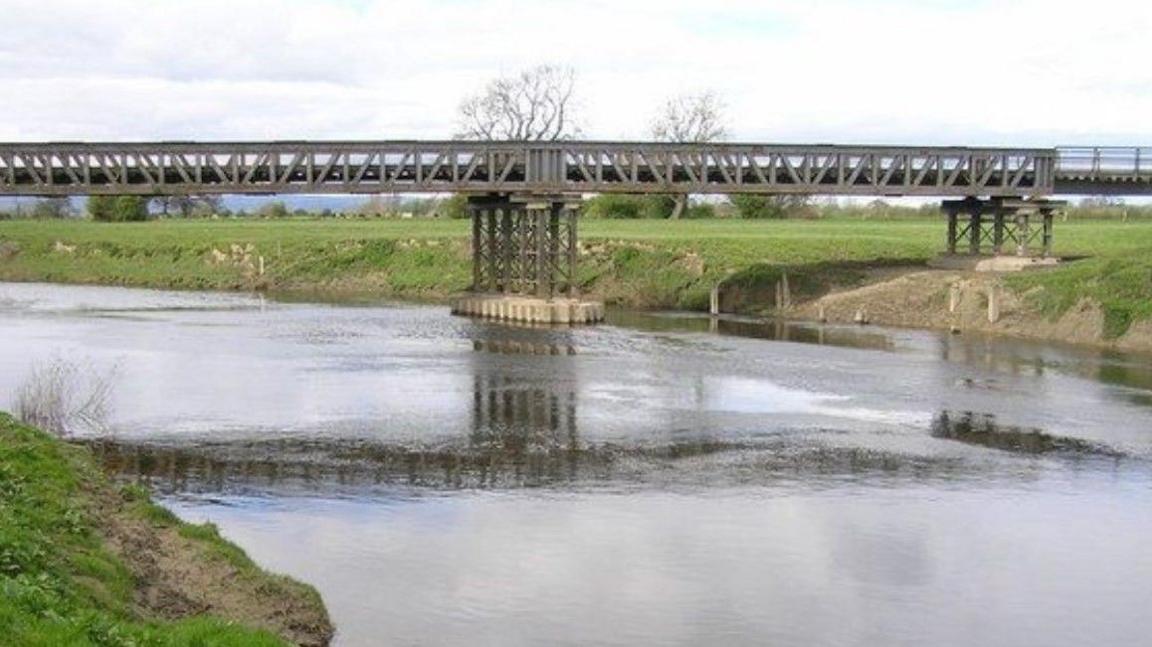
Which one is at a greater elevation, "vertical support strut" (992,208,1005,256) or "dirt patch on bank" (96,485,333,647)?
"vertical support strut" (992,208,1005,256)

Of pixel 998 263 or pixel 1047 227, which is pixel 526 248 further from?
pixel 1047 227

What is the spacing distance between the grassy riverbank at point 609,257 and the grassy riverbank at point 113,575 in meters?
39.9

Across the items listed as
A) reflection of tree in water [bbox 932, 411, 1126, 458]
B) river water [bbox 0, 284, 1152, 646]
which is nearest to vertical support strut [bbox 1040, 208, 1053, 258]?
river water [bbox 0, 284, 1152, 646]

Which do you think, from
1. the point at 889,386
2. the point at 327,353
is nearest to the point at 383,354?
the point at 327,353

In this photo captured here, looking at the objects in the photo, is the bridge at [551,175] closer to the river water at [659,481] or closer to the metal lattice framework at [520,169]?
the metal lattice framework at [520,169]

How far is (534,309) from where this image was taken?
57688 mm

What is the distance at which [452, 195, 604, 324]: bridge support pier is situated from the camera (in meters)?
57.7

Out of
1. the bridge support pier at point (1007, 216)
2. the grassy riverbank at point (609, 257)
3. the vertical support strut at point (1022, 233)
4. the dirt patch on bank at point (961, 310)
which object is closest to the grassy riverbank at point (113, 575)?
the dirt patch on bank at point (961, 310)

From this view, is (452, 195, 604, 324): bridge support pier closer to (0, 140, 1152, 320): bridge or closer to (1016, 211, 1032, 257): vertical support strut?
(0, 140, 1152, 320): bridge

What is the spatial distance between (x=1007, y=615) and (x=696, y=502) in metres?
6.74

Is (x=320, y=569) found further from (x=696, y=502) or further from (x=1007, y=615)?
(x=1007, y=615)

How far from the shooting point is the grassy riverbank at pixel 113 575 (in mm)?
12297

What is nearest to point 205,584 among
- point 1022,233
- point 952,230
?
point 1022,233

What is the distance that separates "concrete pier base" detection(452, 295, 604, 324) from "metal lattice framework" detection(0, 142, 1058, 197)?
190 inches
